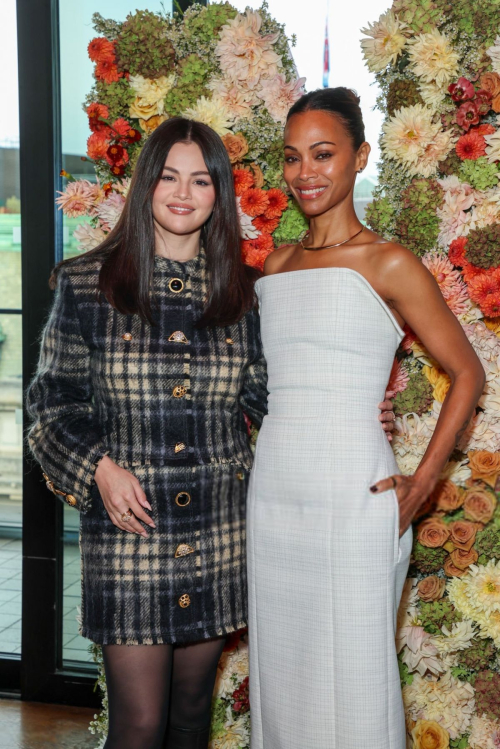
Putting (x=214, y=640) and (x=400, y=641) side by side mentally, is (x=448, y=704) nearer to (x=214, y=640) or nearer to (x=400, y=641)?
(x=400, y=641)

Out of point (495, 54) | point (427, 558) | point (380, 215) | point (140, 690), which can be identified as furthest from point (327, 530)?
point (495, 54)

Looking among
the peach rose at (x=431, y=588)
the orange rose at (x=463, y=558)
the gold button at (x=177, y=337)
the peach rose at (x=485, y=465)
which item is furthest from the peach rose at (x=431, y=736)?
the gold button at (x=177, y=337)

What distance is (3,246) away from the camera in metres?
3.06

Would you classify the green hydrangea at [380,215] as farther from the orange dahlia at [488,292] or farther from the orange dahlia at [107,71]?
the orange dahlia at [107,71]

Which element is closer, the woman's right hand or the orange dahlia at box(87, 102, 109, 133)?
the woman's right hand

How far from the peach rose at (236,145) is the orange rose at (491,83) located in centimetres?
71

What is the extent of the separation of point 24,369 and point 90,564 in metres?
1.28

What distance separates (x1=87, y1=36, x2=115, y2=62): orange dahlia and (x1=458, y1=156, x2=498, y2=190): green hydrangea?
3.75ft

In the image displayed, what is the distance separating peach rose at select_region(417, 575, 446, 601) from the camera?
2.27 meters

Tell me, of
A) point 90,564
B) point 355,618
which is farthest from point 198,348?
point 355,618

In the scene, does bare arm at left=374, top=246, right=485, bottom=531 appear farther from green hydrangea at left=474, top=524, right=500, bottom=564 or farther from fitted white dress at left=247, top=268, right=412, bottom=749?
green hydrangea at left=474, top=524, right=500, bottom=564

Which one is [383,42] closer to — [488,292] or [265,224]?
[265,224]

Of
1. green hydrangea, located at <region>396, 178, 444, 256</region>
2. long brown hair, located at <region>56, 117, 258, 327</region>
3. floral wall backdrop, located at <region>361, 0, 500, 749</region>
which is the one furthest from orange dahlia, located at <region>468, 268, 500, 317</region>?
long brown hair, located at <region>56, 117, 258, 327</region>

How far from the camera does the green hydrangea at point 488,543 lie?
87.8 inches
